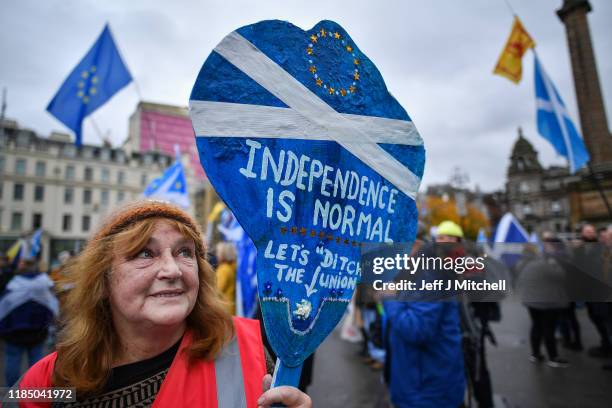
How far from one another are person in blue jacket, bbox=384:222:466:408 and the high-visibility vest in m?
1.75

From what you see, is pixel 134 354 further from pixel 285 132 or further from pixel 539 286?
pixel 539 286

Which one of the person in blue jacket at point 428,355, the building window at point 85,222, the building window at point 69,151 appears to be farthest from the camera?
the building window at point 69,151

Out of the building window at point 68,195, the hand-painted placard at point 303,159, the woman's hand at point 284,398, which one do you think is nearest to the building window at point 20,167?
the building window at point 68,195

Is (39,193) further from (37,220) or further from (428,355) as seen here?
(428,355)

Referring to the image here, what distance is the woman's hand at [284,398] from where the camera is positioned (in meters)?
1.04

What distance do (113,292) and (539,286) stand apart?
1.91 m

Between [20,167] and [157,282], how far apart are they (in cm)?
4715

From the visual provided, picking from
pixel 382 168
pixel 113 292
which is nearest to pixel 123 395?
pixel 113 292

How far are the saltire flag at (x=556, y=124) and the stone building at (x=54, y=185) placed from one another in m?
37.6

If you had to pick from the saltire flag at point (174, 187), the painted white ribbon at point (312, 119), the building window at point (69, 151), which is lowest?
the painted white ribbon at point (312, 119)

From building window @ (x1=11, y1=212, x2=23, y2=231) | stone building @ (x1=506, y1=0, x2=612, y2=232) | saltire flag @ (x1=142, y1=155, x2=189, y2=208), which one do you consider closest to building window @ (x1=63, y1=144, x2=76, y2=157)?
building window @ (x1=11, y1=212, x2=23, y2=231)

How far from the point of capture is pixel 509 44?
776 cm

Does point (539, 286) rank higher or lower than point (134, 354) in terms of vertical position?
higher

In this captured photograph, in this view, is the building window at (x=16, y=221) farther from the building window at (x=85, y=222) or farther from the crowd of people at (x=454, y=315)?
the crowd of people at (x=454, y=315)
